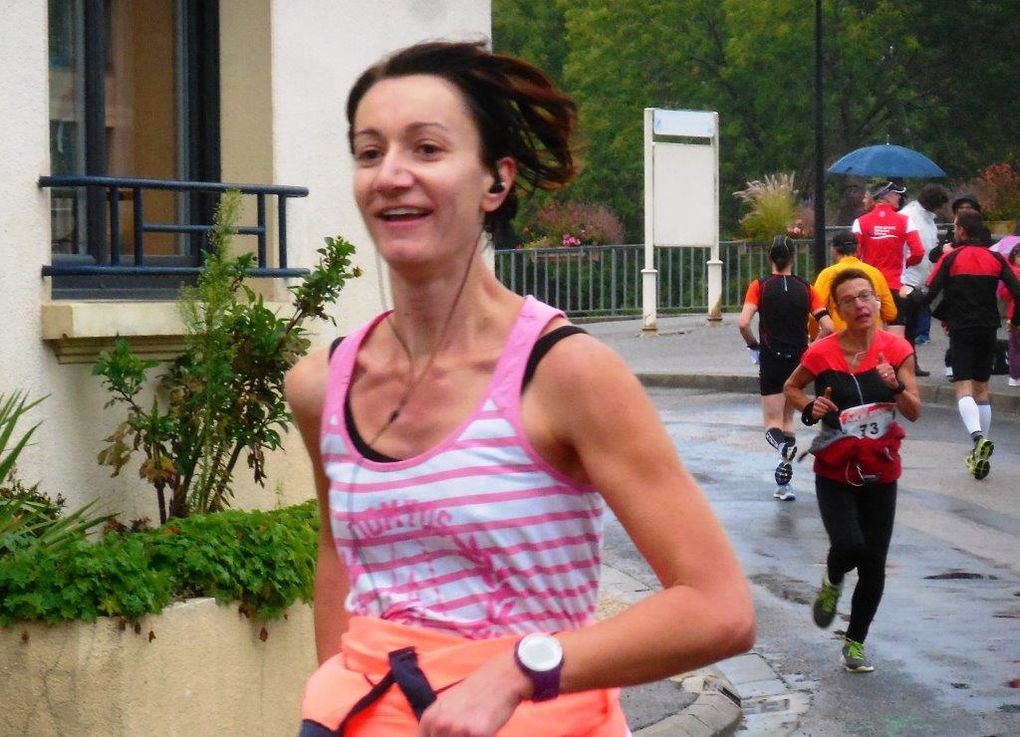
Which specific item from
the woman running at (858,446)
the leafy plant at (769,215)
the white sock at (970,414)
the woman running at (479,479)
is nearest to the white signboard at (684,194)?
the leafy plant at (769,215)

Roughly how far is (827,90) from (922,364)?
32137 mm

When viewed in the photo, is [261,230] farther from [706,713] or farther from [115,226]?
[706,713]

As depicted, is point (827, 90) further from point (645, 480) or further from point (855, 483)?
point (645, 480)

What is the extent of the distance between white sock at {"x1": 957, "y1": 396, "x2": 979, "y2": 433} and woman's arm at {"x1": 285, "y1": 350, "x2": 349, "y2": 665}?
12.1 meters

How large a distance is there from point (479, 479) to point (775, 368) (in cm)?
1228

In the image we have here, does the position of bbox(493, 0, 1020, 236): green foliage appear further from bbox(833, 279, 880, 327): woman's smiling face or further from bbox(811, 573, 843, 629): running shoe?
bbox(811, 573, 843, 629): running shoe

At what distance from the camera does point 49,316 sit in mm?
6965

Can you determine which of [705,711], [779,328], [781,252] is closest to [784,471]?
[779,328]

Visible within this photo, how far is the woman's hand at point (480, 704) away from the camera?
2.27 metres

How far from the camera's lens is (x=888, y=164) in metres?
30.2

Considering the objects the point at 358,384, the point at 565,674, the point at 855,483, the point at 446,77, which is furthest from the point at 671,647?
the point at 855,483

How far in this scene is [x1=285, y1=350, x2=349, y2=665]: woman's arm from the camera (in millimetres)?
2770

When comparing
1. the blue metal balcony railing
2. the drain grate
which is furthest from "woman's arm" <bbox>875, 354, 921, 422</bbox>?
the blue metal balcony railing

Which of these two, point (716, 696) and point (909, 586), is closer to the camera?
point (716, 696)
